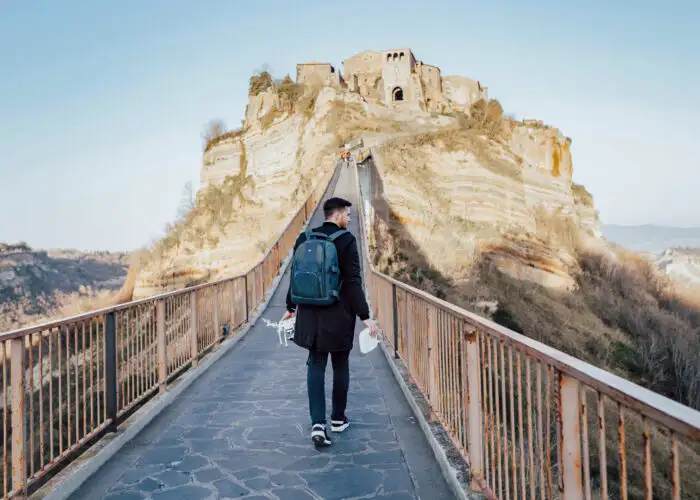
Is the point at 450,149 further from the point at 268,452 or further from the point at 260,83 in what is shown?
the point at 268,452

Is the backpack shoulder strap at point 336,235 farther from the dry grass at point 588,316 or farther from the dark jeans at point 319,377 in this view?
the dry grass at point 588,316

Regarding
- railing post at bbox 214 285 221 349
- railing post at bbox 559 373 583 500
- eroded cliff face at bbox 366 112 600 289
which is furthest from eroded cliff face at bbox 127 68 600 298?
railing post at bbox 559 373 583 500

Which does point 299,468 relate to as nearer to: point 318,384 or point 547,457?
point 318,384

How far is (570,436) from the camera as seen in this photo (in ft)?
7.11

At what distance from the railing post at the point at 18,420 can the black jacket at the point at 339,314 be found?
2042 mm

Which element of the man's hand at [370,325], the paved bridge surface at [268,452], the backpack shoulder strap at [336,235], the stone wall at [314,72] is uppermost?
the stone wall at [314,72]

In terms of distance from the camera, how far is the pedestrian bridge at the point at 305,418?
220cm

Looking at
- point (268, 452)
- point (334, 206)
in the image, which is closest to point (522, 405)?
point (268, 452)

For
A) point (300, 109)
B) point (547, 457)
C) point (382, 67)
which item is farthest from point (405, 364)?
point (382, 67)

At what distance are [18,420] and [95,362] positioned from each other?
115 inches

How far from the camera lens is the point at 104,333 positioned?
4602mm

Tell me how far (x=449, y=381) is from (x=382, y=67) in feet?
218

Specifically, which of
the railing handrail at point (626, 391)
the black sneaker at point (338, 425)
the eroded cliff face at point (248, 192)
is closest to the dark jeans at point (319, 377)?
the black sneaker at point (338, 425)

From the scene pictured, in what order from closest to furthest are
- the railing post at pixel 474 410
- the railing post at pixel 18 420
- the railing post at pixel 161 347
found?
the railing post at pixel 18 420 < the railing post at pixel 474 410 < the railing post at pixel 161 347
